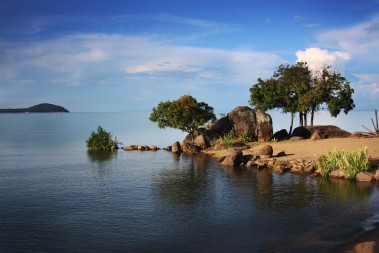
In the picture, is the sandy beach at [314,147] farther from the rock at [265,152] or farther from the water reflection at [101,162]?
the water reflection at [101,162]

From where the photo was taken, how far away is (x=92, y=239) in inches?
699

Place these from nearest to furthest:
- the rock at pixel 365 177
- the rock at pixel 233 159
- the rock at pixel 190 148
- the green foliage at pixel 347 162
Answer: the rock at pixel 365 177 → the green foliage at pixel 347 162 → the rock at pixel 233 159 → the rock at pixel 190 148

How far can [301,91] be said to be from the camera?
57.0 meters

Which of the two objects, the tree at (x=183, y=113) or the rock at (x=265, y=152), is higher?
the tree at (x=183, y=113)

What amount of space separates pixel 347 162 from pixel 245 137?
2202 cm

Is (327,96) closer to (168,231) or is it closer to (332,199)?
(332,199)

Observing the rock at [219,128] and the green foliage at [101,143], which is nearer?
the rock at [219,128]

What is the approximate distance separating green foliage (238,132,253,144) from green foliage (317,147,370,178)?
19159 mm

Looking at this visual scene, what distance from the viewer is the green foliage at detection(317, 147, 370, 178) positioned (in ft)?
99.9

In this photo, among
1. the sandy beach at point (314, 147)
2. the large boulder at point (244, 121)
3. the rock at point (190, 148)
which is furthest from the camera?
the large boulder at point (244, 121)

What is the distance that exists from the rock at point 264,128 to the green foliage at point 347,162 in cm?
1995

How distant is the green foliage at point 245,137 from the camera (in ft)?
170

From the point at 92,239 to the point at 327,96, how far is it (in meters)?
45.9

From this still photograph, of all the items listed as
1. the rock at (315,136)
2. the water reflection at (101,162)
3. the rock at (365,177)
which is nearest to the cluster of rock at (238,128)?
the rock at (315,136)
